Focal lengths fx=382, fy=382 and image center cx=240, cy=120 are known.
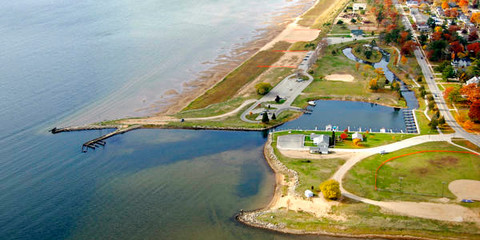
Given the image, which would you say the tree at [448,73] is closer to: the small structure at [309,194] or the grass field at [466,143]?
the grass field at [466,143]

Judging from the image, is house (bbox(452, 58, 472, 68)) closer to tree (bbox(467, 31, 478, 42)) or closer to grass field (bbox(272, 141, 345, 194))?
tree (bbox(467, 31, 478, 42))

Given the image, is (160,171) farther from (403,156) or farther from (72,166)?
(403,156)

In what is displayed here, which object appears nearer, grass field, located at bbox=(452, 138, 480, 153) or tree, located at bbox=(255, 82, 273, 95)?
grass field, located at bbox=(452, 138, 480, 153)

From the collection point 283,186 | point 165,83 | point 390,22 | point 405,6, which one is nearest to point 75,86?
point 165,83

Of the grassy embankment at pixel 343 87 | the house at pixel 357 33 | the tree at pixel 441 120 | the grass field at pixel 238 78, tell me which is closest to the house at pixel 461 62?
the grassy embankment at pixel 343 87

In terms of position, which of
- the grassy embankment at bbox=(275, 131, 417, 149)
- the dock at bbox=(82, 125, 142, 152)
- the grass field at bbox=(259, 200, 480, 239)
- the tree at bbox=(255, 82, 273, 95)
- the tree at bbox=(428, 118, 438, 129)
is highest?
the tree at bbox=(255, 82, 273, 95)

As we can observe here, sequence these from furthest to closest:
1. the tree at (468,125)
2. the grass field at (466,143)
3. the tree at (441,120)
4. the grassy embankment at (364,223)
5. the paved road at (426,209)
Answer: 1. the tree at (441,120)
2. the tree at (468,125)
3. the grass field at (466,143)
4. the paved road at (426,209)
5. the grassy embankment at (364,223)

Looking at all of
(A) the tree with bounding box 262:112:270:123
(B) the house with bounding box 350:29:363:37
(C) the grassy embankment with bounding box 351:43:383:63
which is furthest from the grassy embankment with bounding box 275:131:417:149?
(B) the house with bounding box 350:29:363:37
